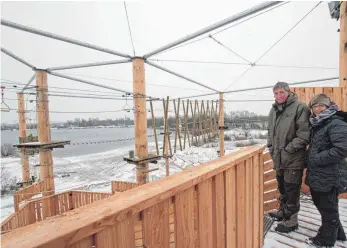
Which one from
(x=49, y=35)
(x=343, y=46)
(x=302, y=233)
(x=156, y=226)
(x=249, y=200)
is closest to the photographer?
(x=156, y=226)

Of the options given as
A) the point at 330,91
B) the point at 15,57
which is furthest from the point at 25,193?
the point at 330,91

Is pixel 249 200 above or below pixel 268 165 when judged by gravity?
above

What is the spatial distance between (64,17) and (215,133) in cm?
786

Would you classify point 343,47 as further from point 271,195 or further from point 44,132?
point 44,132

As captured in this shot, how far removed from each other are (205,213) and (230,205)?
0.34 m

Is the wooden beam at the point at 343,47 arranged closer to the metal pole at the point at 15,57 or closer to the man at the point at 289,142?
the man at the point at 289,142

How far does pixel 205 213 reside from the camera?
1206 millimetres

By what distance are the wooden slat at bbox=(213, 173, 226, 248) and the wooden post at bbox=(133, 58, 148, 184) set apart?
417cm

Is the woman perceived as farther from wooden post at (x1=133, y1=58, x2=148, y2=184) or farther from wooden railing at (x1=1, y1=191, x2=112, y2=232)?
wooden railing at (x1=1, y1=191, x2=112, y2=232)

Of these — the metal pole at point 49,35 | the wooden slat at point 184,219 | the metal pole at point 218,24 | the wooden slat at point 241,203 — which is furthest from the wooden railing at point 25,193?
the wooden slat at point 184,219

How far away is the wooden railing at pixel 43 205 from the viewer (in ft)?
16.6

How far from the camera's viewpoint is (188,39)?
4.66 meters

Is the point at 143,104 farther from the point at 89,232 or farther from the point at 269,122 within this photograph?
the point at 89,232

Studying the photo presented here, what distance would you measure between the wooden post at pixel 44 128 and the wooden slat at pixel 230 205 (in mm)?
6596
